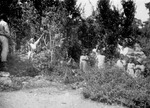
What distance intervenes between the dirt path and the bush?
0.33 m

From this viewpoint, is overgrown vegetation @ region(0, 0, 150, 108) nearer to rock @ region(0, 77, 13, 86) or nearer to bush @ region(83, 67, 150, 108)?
bush @ region(83, 67, 150, 108)

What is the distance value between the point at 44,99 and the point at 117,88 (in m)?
2.26

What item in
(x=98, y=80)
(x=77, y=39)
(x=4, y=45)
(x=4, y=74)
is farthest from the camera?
(x=77, y=39)

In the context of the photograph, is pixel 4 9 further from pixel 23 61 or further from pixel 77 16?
pixel 77 16

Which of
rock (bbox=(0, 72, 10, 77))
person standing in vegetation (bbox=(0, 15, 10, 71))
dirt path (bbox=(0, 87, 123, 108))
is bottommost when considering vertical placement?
dirt path (bbox=(0, 87, 123, 108))

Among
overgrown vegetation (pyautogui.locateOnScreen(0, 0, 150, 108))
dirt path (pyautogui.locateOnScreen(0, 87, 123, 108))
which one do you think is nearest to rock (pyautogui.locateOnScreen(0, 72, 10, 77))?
overgrown vegetation (pyautogui.locateOnScreen(0, 0, 150, 108))

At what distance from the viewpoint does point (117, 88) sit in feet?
21.6

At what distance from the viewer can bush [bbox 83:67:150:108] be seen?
6.18 m

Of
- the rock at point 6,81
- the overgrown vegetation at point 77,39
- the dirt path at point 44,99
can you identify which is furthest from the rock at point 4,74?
the dirt path at point 44,99

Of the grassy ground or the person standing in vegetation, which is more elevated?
the person standing in vegetation

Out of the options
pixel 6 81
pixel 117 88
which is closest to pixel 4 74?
pixel 6 81

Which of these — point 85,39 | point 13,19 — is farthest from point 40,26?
point 85,39

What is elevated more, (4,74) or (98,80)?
(4,74)

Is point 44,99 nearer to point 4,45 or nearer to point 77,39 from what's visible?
point 4,45
